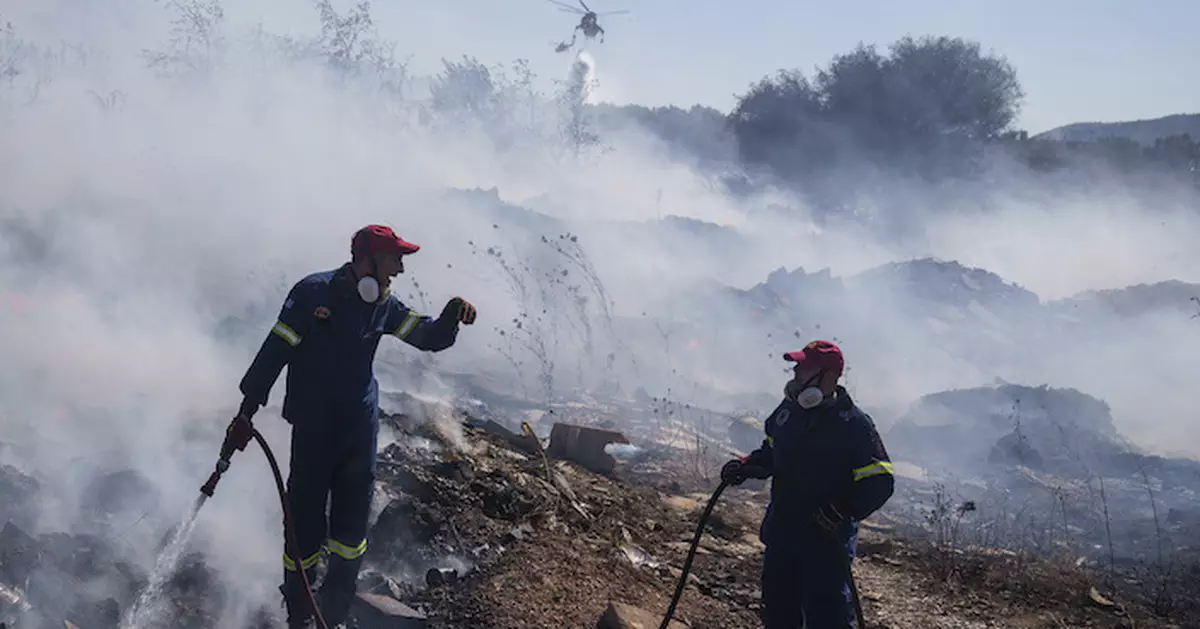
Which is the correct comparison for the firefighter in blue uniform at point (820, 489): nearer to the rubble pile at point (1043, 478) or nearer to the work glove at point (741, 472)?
the work glove at point (741, 472)

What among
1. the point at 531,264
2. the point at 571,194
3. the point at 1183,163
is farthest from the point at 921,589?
the point at 1183,163

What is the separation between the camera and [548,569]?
4.44m

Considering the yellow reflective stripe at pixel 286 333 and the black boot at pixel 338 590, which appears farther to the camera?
the black boot at pixel 338 590

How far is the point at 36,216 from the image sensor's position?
845cm

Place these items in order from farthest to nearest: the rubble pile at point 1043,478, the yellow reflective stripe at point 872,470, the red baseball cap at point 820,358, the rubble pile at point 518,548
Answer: the rubble pile at point 1043,478, the rubble pile at point 518,548, the red baseball cap at point 820,358, the yellow reflective stripe at point 872,470

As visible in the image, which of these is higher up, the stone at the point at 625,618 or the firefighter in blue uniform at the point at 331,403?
the firefighter in blue uniform at the point at 331,403

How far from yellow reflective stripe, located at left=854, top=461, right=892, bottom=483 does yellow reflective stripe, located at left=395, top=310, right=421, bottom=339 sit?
2.13 meters

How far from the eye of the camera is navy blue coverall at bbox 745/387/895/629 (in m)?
3.14

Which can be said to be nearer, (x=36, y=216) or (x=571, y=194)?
(x=36, y=216)

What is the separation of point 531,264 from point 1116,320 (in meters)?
13.1

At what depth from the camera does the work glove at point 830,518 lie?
10.3 feet

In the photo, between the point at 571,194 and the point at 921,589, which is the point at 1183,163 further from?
the point at 921,589

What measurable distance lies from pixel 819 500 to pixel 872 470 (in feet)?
0.88

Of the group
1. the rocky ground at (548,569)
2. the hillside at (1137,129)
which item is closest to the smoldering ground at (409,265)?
the rocky ground at (548,569)
